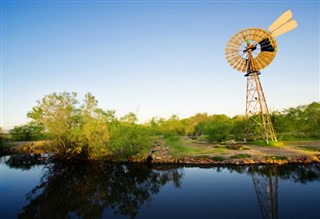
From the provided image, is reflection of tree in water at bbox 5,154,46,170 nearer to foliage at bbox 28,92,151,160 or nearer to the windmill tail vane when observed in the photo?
foliage at bbox 28,92,151,160

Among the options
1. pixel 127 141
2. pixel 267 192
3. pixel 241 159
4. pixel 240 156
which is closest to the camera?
pixel 267 192

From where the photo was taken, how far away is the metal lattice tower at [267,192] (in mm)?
9249

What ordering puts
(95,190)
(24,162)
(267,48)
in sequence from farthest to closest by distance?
(267,48) < (24,162) < (95,190)

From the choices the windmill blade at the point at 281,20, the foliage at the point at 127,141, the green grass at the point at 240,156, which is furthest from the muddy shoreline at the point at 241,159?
the windmill blade at the point at 281,20

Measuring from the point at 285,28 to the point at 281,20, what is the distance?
130cm

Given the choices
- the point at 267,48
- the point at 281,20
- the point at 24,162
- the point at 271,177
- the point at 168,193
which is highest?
the point at 281,20

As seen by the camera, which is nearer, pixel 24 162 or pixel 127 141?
pixel 127 141

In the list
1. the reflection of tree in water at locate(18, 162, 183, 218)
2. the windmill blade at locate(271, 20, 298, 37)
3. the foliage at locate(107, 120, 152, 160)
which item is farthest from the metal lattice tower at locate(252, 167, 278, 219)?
the windmill blade at locate(271, 20, 298, 37)

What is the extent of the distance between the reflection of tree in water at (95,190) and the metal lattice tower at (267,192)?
558 centimetres

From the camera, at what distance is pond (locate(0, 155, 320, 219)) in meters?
9.78

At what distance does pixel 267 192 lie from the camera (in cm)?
1178

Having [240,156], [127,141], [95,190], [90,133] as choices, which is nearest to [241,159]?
[240,156]

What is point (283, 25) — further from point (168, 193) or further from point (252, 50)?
point (168, 193)

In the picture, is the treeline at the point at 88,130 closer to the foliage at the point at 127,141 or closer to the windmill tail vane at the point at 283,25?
the foliage at the point at 127,141
